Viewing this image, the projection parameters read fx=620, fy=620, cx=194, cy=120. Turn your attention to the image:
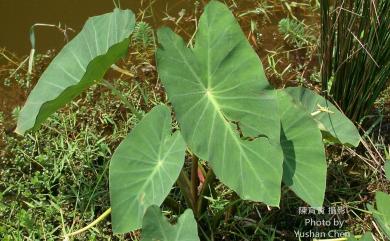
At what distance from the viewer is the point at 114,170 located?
1.89 meters

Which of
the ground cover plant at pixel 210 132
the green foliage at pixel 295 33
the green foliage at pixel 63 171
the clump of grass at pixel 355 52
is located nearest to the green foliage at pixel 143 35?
the green foliage at pixel 63 171

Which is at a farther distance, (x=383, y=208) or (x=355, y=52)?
(x=355, y=52)

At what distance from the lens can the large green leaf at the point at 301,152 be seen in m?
1.89

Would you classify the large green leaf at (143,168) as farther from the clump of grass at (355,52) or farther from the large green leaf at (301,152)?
the clump of grass at (355,52)

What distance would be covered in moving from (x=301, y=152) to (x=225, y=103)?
0.30 meters

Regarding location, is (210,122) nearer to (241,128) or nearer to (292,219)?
(241,128)

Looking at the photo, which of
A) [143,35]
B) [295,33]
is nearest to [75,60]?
[143,35]

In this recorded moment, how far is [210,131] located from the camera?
1.81 m

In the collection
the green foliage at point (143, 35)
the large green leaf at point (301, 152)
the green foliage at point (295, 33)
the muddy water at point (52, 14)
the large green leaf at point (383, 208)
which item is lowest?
the large green leaf at point (383, 208)

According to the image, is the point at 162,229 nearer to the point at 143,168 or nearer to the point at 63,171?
the point at 143,168

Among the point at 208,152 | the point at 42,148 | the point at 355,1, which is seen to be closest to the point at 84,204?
the point at 42,148

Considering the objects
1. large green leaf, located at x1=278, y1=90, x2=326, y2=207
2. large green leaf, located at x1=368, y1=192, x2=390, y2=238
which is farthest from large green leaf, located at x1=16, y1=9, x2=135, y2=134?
large green leaf, located at x1=368, y1=192, x2=390, y2=238

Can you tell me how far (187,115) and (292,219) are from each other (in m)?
0.70

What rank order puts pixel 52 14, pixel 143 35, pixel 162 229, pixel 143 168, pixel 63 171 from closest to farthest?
1. pixel 162 229
2. pixel 143 168
3. pixel 63 171
4. pixel 143 35
5. pixel 52 14
